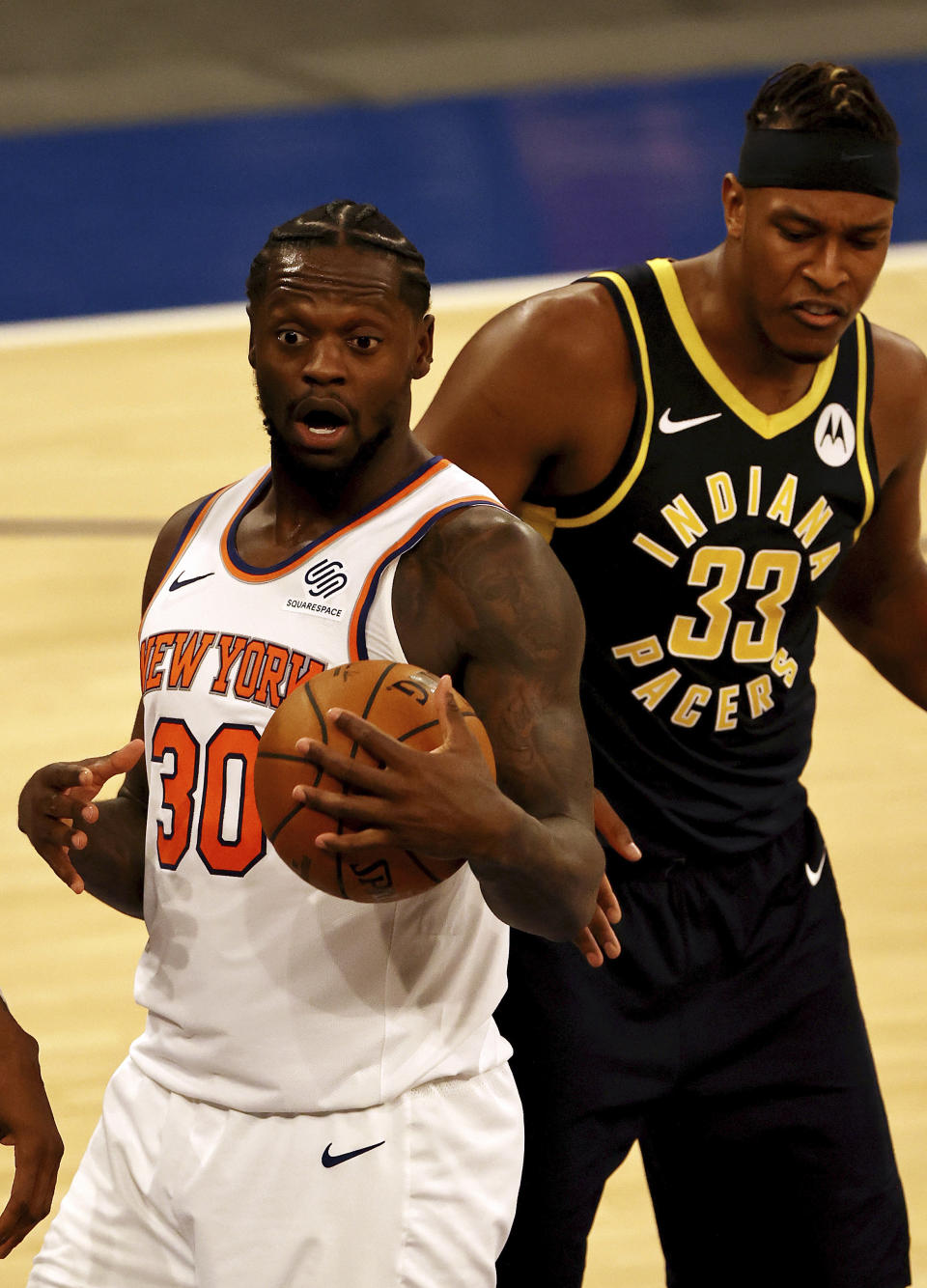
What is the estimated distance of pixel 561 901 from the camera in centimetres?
218

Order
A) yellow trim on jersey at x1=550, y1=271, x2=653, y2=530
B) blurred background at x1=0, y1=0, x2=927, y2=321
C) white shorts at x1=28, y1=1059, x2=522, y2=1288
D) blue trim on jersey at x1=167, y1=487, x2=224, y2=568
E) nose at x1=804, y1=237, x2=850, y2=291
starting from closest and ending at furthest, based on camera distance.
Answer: white shorts at x1=28, y1=1059, x2=522, y2=1288, blue trim on jersey at x1=167, y1=487, x2=224, y2=568, nose at x1=804, y1=237, x2=850, y2=291, yellow trim on jersey at x1=550, y1=271, x2=653, y2=530, blurred background at x1=0, y1=0, x2=927, y2=321

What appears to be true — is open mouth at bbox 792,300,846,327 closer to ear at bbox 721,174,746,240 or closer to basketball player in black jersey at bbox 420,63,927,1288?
basketball player in black jersey at bbox 420,63,927,1288

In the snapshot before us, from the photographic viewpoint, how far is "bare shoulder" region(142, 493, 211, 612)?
262 cm

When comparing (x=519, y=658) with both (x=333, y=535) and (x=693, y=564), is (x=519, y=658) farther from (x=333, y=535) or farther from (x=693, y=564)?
(x=693, y=564)

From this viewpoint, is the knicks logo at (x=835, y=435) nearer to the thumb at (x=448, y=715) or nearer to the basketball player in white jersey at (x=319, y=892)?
the basketball player in white jersey at (x=319, y=892)

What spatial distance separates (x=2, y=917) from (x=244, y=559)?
310 centimetres

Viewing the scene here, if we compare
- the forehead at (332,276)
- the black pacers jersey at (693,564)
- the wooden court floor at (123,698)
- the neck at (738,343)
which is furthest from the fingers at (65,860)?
the wooden court floor at (123,698)

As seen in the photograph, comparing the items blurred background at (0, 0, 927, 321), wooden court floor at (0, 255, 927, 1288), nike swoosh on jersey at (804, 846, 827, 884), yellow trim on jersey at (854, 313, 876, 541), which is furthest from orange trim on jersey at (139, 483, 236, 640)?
blurred background at (0, 0, 927, 321)

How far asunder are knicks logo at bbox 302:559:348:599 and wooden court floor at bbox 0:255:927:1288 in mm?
2080

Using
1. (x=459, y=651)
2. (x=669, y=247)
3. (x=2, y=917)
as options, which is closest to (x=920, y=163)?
(x=669, y=247)

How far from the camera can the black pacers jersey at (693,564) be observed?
3010 mm

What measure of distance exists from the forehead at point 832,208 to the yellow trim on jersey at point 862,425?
214 millimetres

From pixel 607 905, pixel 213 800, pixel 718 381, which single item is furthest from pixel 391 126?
pixel 213 800

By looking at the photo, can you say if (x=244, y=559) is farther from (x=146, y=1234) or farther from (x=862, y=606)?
(x=862, y=606)
